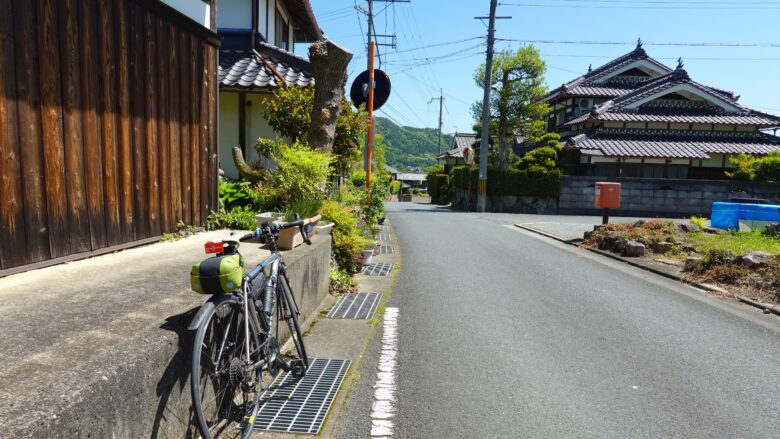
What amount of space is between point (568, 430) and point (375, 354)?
1.94 m

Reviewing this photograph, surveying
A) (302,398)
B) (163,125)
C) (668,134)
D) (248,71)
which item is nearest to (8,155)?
(163,125)

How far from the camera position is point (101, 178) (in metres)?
4.75

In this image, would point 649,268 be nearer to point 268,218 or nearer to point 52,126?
point 268,218

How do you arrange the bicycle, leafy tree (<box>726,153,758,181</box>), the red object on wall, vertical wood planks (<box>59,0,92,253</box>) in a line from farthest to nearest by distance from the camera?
leafy tree (<box>726,153,758,181</box>)
the red object on wall
vertical wood planks (<box>59,0,92,253</box>)
the bicycle

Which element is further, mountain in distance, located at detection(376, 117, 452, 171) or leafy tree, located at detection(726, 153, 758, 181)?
mountain in distance, located at detection(376, 117, 452, 171)

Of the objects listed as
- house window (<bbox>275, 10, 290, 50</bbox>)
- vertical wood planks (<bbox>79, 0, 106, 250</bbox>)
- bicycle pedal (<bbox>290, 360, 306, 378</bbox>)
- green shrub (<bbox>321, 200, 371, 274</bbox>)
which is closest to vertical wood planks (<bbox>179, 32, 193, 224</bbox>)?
vertical wood planks (<bbox>79, 0, 106, 250</bbox>)

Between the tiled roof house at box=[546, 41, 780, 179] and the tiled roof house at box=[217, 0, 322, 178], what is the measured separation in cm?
2038

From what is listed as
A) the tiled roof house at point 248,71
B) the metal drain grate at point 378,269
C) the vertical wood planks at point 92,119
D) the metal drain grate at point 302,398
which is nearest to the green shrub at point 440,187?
the tiled roof house at point 248,71

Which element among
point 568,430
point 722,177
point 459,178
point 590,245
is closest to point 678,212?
point 722,177

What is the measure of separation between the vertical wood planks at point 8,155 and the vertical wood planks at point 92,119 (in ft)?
2.44

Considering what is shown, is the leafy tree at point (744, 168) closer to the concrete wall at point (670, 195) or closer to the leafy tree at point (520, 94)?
the concrete wall at point (670, 195)

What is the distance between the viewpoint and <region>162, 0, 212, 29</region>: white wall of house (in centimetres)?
614

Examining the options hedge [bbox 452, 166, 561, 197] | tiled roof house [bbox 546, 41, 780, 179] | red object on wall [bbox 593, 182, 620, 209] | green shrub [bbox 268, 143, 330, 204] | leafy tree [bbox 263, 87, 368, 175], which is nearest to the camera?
green shrub [bbox 268, 143, 330, 204]

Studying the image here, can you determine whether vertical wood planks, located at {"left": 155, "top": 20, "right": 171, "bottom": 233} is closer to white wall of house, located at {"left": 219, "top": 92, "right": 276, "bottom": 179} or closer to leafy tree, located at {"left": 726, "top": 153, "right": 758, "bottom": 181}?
white wall of house, located at {"left": 219, "top": 92, "right": 276, "bottom": 179}
